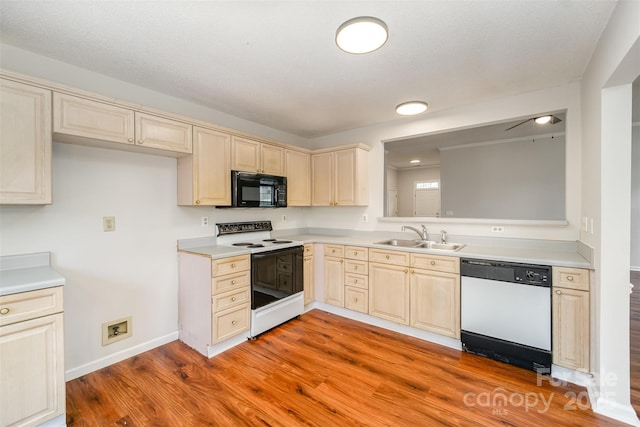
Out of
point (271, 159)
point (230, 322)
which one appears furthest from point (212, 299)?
point (271, 159)

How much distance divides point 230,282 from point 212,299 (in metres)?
0.22

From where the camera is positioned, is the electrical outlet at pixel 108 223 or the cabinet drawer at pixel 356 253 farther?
the cabinet drawer at pixel 356 253

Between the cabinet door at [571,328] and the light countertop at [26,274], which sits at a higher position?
the light countertop at [26,274]

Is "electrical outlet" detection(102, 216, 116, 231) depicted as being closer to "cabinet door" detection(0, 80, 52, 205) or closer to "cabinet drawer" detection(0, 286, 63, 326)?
"cabinet door" detection(0, 80, 52, 205)

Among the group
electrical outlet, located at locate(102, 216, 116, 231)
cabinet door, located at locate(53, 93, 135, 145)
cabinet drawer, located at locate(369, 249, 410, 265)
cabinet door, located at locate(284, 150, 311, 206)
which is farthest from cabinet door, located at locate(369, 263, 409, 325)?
cabinet door, located at locate(53, 93, 135, 145)

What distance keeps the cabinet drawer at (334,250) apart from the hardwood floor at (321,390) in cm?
106

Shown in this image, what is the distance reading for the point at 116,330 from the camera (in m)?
2.40

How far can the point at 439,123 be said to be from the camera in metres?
3.23

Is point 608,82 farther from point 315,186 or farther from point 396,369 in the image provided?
point 315,186

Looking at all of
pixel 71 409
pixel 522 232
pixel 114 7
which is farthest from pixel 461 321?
pixel 114 7

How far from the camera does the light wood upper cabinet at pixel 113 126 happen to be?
6.16 feet

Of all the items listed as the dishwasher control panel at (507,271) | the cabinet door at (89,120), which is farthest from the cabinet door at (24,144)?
the dishwasher control panel at (507,271)

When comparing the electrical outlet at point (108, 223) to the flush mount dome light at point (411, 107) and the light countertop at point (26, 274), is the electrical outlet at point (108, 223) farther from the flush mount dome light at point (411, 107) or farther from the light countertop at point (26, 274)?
the flush mount dome light at point (411, 107)

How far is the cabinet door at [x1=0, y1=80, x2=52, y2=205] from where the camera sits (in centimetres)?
165
